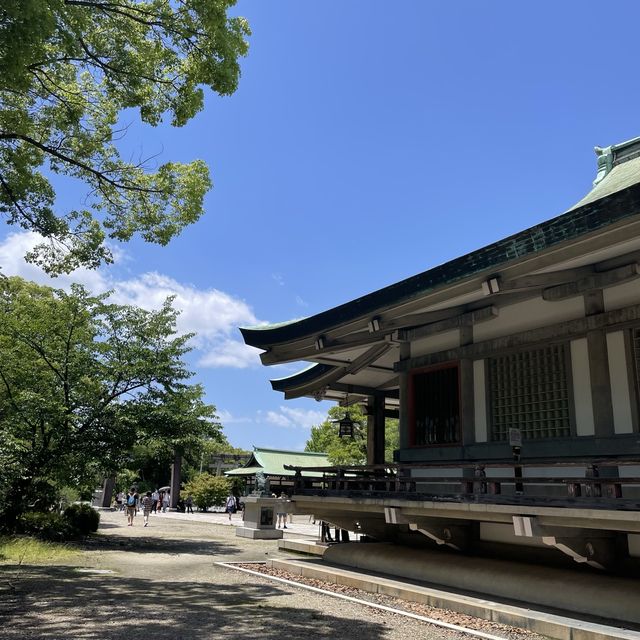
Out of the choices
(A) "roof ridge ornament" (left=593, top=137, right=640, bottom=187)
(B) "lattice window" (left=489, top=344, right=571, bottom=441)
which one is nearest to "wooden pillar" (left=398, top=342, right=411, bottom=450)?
(B) "lattice window" (left=489, top=344, right=571, bottom=441)

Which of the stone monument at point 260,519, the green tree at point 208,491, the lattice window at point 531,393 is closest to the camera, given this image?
the lattice window at point 531,393

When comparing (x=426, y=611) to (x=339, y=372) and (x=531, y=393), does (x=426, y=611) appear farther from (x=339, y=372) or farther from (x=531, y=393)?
(x=339, y=372)

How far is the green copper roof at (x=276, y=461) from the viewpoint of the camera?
42500mm

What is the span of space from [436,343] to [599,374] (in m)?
4.00

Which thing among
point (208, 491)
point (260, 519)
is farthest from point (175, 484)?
point (260, 519)

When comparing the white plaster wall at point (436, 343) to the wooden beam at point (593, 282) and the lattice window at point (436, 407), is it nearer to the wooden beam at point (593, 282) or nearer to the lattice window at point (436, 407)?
the lattice window at point (436, 407)

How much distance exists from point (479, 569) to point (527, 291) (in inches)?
203

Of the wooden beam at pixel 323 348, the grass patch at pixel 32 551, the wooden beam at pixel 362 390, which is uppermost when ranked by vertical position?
the wooden beam at pixel 323 348

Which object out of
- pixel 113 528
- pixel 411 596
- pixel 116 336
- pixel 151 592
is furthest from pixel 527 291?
pixel 113 528

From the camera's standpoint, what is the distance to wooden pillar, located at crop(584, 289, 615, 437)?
907cm

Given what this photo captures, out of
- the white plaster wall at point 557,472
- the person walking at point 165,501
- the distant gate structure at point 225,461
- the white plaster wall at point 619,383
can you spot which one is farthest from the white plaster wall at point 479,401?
the distant gate structure at point 225,461

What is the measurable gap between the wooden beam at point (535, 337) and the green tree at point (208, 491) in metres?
37.8

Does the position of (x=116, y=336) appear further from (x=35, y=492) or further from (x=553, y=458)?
(x=553, y=458)

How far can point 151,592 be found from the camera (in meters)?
9.91
